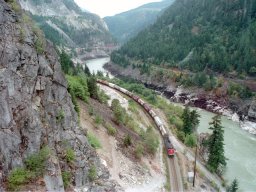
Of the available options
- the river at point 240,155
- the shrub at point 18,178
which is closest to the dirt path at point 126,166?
the shrub at point 18,178

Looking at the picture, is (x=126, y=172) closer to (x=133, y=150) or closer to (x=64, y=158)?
(x=133, y=150)

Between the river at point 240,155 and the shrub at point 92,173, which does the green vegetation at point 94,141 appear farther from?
the river at point 240,155

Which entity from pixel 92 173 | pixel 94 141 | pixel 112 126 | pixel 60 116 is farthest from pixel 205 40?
pixel 60 116

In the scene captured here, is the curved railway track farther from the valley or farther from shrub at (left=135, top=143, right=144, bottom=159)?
shrub at (left=135, top=143, right=144, bottom=159)

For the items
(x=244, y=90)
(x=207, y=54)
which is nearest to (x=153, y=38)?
(x=207, y=54)

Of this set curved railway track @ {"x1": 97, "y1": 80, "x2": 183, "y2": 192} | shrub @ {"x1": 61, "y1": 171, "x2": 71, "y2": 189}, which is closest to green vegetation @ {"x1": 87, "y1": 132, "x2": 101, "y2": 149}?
shrub @ {"x1": 61, "y1": 171, "x2": 71, "y2": 189}

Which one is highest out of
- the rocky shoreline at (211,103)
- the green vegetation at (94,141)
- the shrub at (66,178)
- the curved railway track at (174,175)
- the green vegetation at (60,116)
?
the green vegetation at (60,116)
